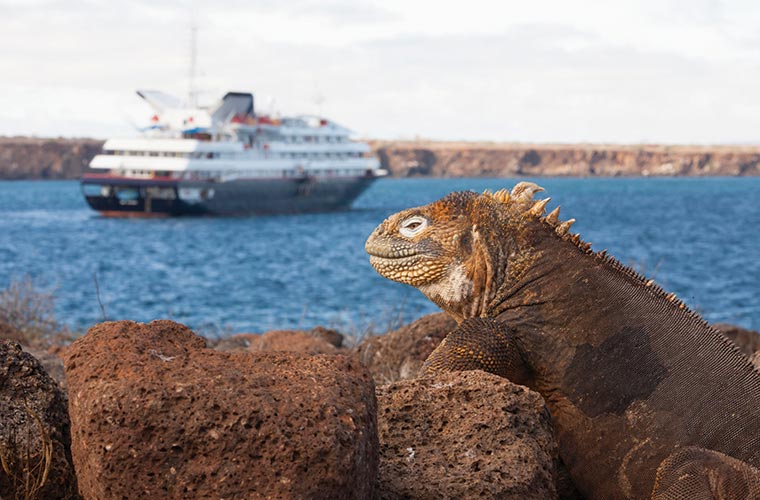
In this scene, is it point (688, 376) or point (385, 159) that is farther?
point (385, 159)

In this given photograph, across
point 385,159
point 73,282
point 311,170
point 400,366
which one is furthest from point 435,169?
point 400,366

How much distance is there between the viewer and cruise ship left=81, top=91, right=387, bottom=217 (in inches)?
2430

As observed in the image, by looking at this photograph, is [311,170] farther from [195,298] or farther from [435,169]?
[435,169]

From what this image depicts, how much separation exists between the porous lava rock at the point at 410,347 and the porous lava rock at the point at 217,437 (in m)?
2.44

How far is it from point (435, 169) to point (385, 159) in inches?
317

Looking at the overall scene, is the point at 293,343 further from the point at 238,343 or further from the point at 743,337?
the point at 743,337

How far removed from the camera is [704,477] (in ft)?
9.96

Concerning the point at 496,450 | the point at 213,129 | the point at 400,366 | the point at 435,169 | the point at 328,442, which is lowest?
the point at 435,169

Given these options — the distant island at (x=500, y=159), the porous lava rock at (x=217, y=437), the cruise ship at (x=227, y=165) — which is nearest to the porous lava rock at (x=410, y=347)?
the porous lava rock at (x=217, y=437)

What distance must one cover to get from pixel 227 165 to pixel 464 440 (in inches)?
2411

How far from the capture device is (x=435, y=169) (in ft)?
460

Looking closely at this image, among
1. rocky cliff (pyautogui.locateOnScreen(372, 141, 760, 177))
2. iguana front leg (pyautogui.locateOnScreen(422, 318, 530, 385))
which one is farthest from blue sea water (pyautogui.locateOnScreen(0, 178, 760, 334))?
rocky cliff (pyautogui.locateOnScreen(372, 141, 760, 177))

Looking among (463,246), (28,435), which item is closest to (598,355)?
(463,246)

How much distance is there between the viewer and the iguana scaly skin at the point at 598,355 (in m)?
3.20
